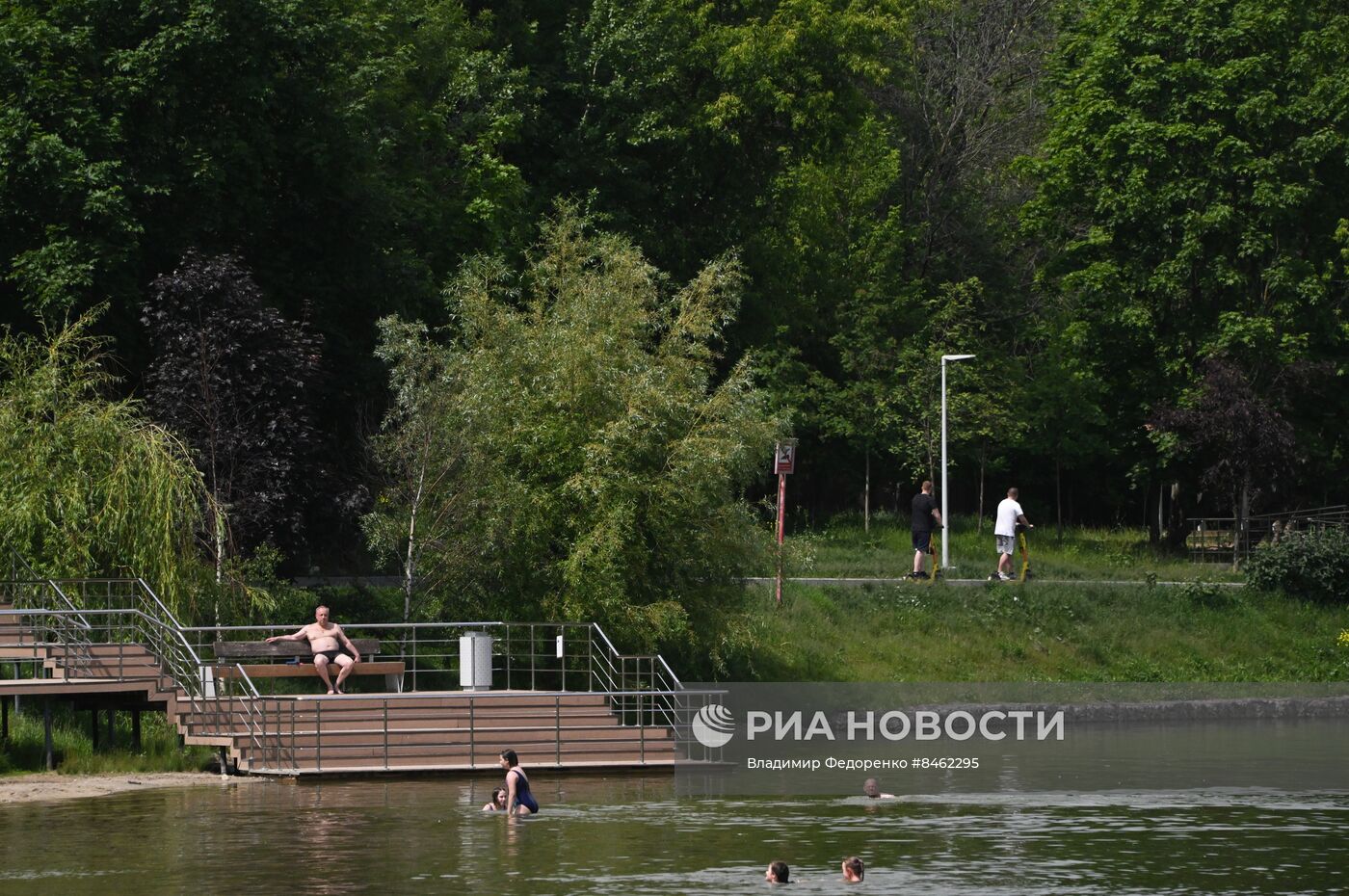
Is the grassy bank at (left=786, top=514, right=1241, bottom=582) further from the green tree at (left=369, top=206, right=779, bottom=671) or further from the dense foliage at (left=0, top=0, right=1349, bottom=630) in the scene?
the green tree at (left=369, top=206, right=779, bottom=671)

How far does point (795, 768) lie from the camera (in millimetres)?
35406

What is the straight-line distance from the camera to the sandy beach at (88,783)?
29.9 metres

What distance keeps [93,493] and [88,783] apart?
5.75m

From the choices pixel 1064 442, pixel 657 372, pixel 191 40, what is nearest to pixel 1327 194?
pixel 1064 442

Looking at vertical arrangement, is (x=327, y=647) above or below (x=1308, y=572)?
below

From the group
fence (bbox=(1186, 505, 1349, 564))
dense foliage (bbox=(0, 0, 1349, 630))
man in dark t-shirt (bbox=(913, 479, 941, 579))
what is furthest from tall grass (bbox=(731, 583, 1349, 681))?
fence (bbox=(1186, 505, 1349, 564))

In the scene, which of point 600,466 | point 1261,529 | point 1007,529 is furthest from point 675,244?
point 600,466

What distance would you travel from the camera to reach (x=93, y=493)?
115 ft

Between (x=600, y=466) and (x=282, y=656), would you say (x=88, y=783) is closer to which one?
(x=282, y=656)

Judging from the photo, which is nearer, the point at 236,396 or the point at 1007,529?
the point at 236,396

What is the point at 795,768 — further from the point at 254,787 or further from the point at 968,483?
the point at 968,483

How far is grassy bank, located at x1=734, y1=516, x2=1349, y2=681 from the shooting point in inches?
1747

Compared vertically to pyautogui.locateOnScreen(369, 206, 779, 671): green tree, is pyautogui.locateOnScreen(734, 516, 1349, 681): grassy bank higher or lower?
lower

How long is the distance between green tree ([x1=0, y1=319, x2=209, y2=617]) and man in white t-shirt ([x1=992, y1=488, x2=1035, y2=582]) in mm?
19808
